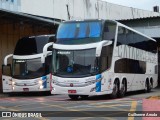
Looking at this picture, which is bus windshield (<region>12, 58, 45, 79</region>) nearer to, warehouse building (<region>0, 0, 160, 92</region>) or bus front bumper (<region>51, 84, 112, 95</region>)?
warehouse building (<region>0, 0, 160, 92</region>)

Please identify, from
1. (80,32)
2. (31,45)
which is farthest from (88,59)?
(31,45)

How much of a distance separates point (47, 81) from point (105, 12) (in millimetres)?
27114

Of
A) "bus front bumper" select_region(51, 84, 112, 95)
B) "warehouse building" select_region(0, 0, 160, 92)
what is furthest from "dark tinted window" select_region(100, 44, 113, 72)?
"warehouse building" select_region(0, 0, 160, 92)

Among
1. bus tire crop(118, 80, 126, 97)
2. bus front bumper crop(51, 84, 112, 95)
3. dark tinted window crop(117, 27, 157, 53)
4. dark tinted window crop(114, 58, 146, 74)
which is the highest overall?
dark tinted window crop(117, 27, 157, 53)

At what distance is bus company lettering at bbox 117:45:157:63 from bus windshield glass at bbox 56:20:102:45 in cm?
214

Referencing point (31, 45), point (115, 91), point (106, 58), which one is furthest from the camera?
point (31, 45)

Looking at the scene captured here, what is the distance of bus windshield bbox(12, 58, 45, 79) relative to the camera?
24125 millimetres

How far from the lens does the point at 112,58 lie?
764 inches

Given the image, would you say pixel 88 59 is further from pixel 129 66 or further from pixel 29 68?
pixel 29 68

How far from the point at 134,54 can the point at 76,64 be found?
240 inches

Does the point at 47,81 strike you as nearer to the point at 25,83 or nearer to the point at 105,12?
the point at 25,83

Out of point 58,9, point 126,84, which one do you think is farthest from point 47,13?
point 126,84

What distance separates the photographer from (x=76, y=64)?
60.1 ft

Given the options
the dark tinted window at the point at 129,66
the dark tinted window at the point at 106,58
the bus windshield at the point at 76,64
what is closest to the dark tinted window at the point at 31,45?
the dark tinted window at the point at 129,66
